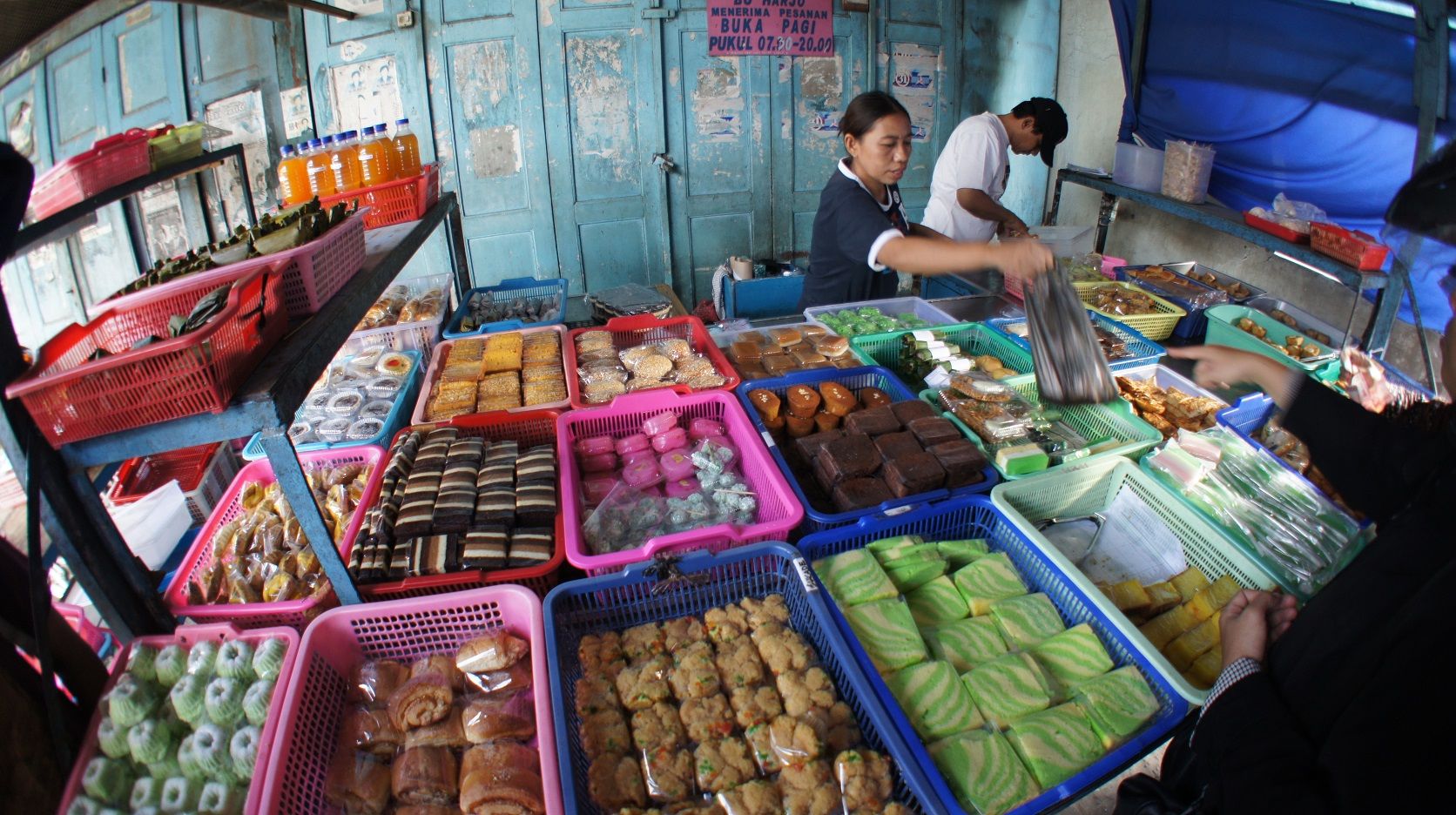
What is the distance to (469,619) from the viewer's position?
6.31 feet

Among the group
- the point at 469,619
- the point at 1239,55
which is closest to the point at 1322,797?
the point at 469,619

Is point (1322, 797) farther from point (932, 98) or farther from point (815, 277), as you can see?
point (932, 98)

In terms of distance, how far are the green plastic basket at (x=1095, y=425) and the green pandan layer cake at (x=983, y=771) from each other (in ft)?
3.27

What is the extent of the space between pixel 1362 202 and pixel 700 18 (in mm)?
5175

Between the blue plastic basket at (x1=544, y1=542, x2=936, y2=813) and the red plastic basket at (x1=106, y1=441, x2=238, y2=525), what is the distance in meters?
2.27

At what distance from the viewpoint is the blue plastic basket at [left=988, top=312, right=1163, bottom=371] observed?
10.2ft

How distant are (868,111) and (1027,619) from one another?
7.18 ft

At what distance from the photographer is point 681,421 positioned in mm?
2928

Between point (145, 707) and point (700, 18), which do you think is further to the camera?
point (700, 18)

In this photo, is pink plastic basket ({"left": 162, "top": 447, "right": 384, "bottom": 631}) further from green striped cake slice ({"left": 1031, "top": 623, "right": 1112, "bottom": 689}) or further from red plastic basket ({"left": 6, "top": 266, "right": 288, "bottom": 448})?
green striped cake slice ({"left": 1031, "top": 623, "right": 1112, "bottom": 689})

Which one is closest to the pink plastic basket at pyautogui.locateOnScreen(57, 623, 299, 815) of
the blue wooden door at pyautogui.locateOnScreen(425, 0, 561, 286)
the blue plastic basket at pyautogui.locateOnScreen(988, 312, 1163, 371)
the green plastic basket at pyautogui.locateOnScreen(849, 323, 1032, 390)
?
the green plastic basket at pyautogui.locateOnScreen(849, 323, 1032, 390)

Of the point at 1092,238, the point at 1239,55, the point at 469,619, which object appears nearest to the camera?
the point at 469,619

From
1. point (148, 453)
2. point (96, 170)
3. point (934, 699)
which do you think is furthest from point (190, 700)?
point (934, 699)

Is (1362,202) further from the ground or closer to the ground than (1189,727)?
further from the ground
